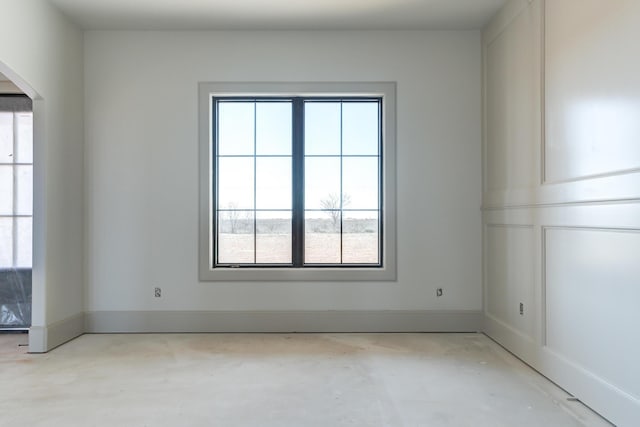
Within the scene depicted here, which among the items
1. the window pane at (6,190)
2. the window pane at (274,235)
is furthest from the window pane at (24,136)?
the window pane at (274,235)

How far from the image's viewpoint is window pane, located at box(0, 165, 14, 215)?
422cm

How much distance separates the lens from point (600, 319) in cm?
243

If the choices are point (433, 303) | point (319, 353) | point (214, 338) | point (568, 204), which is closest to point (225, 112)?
point (214, 338)

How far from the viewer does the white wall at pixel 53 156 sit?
11.0 ft

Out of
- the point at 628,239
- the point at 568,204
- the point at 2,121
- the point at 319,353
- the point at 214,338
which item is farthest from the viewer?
the point at 2,121

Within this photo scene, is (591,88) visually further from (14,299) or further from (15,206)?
(14,299)

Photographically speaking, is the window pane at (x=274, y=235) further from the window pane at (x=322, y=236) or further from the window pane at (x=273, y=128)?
the window pane at (x=273, y=128)

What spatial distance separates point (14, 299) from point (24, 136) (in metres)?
1.62

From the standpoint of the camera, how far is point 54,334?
12.0ft

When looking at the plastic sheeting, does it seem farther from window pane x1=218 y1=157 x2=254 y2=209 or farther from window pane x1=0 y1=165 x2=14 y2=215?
window pane x1=218 y1=157 x2=254 y2=209

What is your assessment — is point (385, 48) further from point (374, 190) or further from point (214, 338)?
point (214, 338)

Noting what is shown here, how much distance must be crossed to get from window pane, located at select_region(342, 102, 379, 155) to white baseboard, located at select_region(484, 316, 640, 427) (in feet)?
6.82

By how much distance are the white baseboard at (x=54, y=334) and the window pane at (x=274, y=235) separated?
1793 mm

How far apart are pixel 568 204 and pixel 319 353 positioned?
7.01 ft
